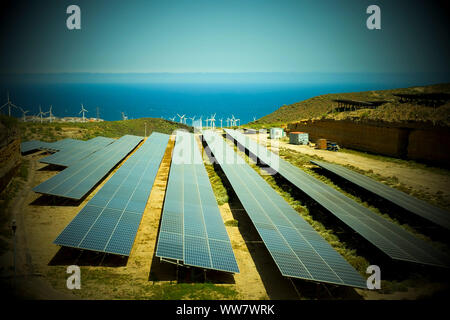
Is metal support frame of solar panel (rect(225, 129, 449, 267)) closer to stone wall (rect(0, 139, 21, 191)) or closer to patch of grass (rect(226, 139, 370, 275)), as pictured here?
patch of grass (rect(226, 139, 370, 275))

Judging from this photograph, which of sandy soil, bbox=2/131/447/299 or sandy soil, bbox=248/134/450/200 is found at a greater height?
sandy soil, bbox=248/134/450/200

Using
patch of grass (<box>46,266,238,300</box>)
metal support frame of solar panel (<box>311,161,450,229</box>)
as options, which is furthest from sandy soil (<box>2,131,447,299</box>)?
metal support frame of solar panel (<box>311,161,450,229</box>)

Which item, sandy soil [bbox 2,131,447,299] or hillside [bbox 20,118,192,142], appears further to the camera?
hillside [bbox 20,118,192,142]

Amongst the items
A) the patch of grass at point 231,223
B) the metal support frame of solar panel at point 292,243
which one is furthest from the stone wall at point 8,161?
the metal support frame of solar panel at point 292,243

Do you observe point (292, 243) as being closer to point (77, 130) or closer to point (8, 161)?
point (8, 161)

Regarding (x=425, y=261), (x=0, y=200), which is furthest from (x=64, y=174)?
(x=425, y=261)

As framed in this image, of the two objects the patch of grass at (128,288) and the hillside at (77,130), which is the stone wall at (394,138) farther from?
the hillside at (77,130)
